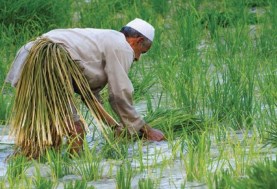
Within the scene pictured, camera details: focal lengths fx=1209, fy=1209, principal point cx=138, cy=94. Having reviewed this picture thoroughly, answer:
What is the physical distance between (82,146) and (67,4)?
13.6ft

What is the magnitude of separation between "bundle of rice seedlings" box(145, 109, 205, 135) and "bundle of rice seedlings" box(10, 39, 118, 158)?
632 mm

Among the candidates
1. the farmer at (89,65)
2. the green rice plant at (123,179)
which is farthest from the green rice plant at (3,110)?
the green rice plant at (123,179)

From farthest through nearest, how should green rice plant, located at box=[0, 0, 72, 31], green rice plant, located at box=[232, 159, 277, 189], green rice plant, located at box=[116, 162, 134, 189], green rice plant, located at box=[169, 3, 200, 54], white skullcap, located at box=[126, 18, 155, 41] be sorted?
green rice plant, located at box=[0, 0, 72, 31] < green rice plant, located at box=[169, 3, 200, 54] < white skullcap, located at box=[126, 18, 155, 41] < green rice plant, located at box=[116, 162, 134, 189] < green rice plant, located at box=[232, 159, 277, 189]

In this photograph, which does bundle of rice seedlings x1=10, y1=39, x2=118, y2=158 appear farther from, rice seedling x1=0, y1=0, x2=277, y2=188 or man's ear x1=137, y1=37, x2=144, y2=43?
man's ear x1=137, y1=37, x2=144, y2=43

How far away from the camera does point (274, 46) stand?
865 centimetres

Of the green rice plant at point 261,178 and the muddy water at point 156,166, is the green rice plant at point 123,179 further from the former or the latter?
the green rice plant at point 261,178

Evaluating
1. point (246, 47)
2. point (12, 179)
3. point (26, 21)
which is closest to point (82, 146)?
point (12, 179)

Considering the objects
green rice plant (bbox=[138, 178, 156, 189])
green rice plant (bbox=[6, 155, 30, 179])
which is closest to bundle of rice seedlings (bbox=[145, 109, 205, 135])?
green rice plant (bbox=[6, 155, 30, 179])

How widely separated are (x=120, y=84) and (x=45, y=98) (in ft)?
1.27

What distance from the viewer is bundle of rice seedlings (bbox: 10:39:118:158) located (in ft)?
19.1

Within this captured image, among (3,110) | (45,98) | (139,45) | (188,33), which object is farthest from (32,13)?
(45,98)

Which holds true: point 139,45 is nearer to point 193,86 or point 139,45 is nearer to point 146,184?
point 193,86

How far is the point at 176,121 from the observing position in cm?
650

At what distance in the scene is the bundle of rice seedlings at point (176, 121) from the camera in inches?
255
